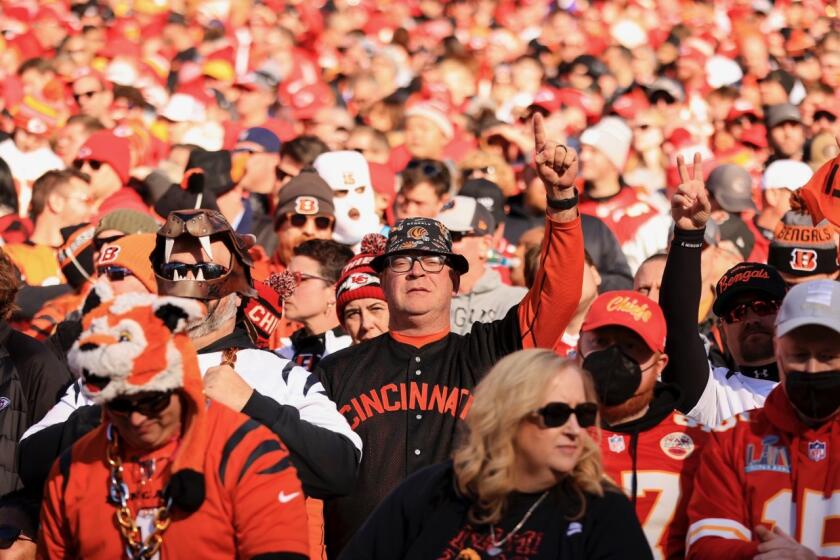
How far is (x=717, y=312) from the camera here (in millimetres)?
6375

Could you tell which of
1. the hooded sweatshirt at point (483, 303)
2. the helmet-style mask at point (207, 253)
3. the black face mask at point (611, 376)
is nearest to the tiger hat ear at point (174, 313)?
the helmet-style mask at point (207, 253)

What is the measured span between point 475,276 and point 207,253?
2.91m

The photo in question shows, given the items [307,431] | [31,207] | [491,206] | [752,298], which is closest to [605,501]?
[307,431]

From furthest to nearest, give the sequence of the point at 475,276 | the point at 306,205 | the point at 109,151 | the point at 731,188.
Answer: the point at 109,151
the point at 731,188
the point at 306,205
the point at 475,276

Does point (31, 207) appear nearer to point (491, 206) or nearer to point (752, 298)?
point (491, 206)

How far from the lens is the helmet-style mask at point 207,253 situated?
5391mm

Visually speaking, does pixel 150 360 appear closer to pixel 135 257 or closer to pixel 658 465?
pixel 658 465

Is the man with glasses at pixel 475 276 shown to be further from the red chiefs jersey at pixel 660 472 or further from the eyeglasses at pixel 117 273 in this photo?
the red chiefs jersey at pixel 660 472

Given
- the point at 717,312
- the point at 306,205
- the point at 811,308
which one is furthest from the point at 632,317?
the point at 306,205

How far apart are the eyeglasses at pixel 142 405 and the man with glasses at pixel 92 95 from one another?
33.0 feet

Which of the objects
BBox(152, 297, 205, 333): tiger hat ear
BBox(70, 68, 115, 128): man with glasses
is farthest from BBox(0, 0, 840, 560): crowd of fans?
BBox(70, 68, 115, 128): man with glasses

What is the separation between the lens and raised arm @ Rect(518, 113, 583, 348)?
18.6ft

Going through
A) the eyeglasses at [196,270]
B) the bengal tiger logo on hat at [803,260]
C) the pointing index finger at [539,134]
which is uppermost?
the pointing index finger at [539,134]

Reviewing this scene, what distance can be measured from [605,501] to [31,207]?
7034mm
